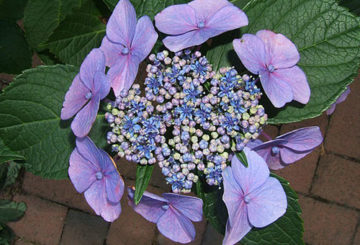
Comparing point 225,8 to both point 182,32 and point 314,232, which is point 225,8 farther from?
point 314,232

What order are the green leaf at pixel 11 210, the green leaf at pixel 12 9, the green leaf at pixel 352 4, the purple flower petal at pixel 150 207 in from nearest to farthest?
the purple flower petal at pixel 150 207
the green leaf at pixel 352 4
the green leaf at pixel 12 9
the green leaf at pixel 11 210

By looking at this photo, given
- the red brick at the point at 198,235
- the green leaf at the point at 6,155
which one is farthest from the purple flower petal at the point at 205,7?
the red brick at the point at 198,235

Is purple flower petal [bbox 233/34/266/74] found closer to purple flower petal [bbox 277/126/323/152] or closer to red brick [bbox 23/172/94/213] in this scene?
purple flower petal [bbox 277/126/323/152]

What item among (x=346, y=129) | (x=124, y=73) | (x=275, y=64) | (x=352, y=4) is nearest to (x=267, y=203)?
(x=275, y=64)

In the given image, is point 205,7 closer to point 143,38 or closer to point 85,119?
point 143,38

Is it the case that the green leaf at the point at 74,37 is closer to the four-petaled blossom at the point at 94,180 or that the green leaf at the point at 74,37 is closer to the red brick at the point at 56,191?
the four-petaled blossom at the point at 94,180

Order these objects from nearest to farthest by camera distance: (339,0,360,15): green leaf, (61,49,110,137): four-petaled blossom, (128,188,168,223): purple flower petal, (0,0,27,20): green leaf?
(61,49,110,137): four-petaled blossom
(128,188,168,223): purple flower petal
(339,0,360,15): green leaf
(0,0,27,20): green leaf

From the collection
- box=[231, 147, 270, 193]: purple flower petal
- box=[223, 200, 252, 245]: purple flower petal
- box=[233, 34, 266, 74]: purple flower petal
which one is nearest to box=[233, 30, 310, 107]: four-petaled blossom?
box=[233, 34, 266, 74]: purple flower petal
